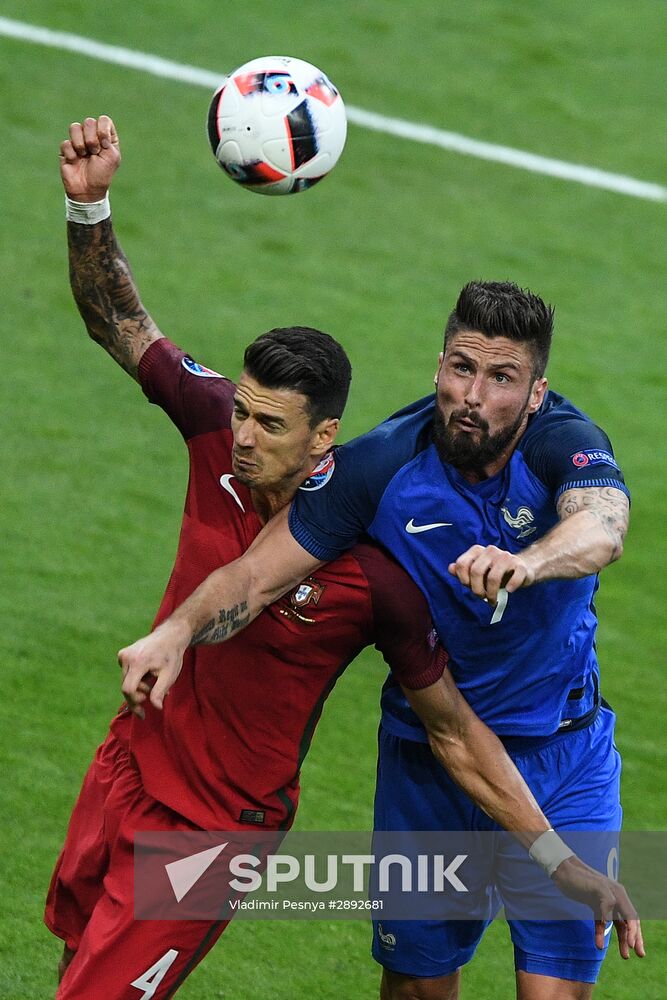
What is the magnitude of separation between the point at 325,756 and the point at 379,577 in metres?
2.86

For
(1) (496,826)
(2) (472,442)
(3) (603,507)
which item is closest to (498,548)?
(3) (603,507)

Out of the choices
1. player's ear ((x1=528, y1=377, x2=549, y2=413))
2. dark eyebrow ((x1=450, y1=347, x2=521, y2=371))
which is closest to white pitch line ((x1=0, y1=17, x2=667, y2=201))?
player's ear ((x1=528, y1=377, x2=549, y2=413))

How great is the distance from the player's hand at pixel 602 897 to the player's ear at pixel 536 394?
138 cm

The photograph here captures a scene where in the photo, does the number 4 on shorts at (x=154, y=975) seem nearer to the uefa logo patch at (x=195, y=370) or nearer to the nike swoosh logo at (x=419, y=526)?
the nike swoosh logo at (x=419, y=526)

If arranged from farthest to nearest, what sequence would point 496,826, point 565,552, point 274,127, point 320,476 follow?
1. point 274,127
2. point 496,826
3. point 320,476
4. point 565,552

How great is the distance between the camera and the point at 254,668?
502 cm

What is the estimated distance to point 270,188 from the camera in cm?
640

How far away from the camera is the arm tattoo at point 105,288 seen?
566 centimetres

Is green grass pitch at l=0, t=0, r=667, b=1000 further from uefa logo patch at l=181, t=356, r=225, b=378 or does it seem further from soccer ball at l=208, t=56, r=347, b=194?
soccer ball at l=208, t=56, r=347, b=194

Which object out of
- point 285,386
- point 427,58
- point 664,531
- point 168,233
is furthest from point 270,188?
point 427,58

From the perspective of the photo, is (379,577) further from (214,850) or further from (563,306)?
(563,306)

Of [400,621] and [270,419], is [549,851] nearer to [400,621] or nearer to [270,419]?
[400,621]

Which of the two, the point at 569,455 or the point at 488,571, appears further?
the point at 569,455

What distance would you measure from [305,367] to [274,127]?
1685 millimetres
